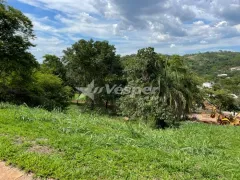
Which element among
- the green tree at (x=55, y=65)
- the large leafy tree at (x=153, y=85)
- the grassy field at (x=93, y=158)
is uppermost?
the green tree at (x=55, y=65)

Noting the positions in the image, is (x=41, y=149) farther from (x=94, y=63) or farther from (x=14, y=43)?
(x=94, y=63)

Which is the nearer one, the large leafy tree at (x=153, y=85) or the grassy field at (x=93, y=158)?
the grassy field at (x=93, y=158)

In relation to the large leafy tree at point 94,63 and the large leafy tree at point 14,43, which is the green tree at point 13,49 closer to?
the large leafy tree at point 14,43

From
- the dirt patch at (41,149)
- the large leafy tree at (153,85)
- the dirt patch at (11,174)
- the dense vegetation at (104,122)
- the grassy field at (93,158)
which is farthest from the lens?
the large leafy tree at (153,85)

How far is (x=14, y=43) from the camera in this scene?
12789 mm

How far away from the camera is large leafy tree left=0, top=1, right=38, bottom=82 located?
1263 centimetres

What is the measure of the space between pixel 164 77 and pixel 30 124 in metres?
11.2

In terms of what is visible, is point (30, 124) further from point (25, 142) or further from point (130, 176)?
point (130, 176)

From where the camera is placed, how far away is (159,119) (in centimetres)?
1340

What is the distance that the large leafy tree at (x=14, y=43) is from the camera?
12.6 meters

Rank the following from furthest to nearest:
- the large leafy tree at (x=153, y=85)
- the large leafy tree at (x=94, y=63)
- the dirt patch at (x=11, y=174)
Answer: the large leafy tree at (x=94, y=63) < the large leafy tree at (x=153, y=85) < the dirt patch at (x=11, y=174)

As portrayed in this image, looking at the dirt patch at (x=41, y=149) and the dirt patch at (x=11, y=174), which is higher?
the dirt patch at (x=41, y=149)

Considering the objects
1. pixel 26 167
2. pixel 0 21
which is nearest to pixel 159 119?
pixel 0 21

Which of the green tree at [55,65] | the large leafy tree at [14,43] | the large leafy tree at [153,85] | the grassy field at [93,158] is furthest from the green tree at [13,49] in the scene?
the green tree at [55,65]
